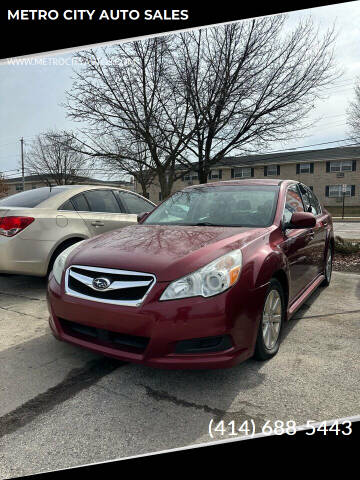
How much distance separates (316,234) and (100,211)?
317 cm

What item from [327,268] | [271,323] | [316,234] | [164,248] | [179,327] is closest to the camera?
[179,327]

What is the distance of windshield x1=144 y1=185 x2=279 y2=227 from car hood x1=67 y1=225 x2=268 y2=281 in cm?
23

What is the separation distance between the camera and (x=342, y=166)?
114 ft

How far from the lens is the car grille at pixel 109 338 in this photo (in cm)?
230

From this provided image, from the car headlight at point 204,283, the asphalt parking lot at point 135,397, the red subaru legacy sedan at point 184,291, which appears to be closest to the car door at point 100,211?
the red subaru legacy sedan at point 184,291

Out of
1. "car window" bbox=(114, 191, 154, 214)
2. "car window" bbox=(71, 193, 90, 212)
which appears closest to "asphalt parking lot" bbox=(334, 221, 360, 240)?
"car window" bbox=(114, 191, 154, 214)

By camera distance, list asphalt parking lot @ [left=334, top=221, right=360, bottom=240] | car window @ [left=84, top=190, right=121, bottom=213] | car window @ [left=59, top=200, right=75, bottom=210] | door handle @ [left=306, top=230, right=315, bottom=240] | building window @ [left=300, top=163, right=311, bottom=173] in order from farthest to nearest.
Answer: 1. building window @ [left=300, top=163, right=311, bottom=173]
2. asphalt parking lot @ [left=334, top=221, right=360, bottom=240]
3. car window @ [left=84, top=190, right=121, bottom=213]
4. car window @ [left=59, top=200, right=75, bottom=210]
5. door handle @ [left=306, top=230, right=315, bottom=240]

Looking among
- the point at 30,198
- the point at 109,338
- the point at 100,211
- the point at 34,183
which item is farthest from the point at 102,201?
the point at 34,183

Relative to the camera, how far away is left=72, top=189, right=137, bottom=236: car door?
5.14 m

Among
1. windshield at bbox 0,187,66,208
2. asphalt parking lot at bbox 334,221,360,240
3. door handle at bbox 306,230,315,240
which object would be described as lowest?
asphalt parking lot at bbox 334,221,360,240

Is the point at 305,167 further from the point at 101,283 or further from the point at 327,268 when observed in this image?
the point at 101,283

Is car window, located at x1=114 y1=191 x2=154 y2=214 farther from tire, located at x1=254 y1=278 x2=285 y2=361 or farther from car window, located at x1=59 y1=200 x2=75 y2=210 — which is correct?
tire, located at x1=254 y1=278 x2=285 y2=361

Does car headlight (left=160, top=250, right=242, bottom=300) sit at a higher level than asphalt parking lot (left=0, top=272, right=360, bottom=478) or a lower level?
higher

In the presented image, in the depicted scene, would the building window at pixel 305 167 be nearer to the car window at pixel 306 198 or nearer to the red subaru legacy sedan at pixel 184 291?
the car window at pixel 306 198
